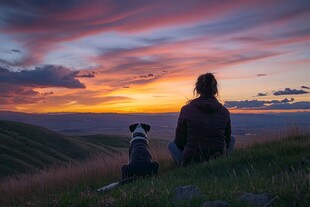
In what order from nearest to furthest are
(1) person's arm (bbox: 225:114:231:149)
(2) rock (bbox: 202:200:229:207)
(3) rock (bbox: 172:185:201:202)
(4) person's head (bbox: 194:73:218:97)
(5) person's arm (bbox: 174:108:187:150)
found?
(2) rock (bbox: 202:200:229:207), (3) rock (bbox: 172:185:201:202), (4) person's head (bbox: 194:73:218:97), (5) person's arm (bbox: 174:108:187:150), (1) person's arm (bbox: 225:114:231:149)

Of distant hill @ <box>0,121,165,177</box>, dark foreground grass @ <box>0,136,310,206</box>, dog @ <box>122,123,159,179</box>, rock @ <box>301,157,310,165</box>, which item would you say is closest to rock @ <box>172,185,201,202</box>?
dark foreground grass @ <box>0,136,310,206</box>

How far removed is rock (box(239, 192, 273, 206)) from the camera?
4516 mm

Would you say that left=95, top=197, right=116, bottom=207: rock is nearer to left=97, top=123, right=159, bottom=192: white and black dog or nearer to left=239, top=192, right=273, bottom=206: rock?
left=239, top=192, right=273, bottom=206: rock

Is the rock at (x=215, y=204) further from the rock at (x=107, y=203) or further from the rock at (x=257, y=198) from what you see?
the rock at (x=107, y=203)

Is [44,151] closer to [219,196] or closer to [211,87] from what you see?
[211,87]

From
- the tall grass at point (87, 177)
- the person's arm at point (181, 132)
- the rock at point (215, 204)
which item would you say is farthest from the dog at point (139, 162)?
the rock at point (215, 204)

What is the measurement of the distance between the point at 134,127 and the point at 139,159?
5.55 ft

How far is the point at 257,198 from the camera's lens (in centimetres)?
466

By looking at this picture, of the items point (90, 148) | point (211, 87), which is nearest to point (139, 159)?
point (211, 87)

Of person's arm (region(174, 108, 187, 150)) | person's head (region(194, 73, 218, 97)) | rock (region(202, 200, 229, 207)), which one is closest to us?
rock (region(202, 200, 229, 207))

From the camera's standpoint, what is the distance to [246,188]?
5.52 m

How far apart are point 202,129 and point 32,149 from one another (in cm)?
5324

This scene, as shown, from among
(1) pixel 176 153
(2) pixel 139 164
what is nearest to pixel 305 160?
(1) pixel 176 153

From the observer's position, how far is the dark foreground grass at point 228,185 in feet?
15.5
